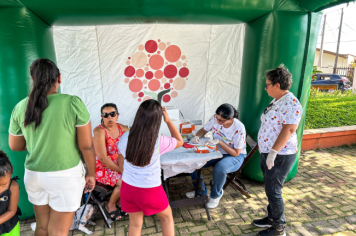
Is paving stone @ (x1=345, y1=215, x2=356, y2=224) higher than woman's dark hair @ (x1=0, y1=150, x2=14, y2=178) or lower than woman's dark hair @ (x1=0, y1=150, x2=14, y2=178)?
lower

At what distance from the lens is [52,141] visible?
1.53m

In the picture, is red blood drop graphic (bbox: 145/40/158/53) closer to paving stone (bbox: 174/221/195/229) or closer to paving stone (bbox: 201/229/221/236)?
paving stone (bbox: 174/221/195/229)

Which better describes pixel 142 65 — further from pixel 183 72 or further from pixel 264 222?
pixel 264 222

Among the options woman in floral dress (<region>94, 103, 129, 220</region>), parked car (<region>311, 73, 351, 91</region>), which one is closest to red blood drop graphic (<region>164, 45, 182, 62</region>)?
woman in floral dress (<region>94, 103, 129, 220</region>)

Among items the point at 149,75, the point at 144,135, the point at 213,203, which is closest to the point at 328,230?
the point at 213,203

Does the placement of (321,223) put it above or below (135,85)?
below

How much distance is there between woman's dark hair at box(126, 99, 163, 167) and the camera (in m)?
1.64

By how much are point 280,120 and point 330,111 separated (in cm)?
519

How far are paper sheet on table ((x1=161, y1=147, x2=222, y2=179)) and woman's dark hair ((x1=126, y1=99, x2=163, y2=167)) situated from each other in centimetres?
80

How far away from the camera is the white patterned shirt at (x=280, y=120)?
212 cm

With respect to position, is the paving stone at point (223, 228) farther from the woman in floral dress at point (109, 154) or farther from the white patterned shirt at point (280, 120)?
the woman in floral dress at point (109, 154)

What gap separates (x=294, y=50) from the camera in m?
3.05

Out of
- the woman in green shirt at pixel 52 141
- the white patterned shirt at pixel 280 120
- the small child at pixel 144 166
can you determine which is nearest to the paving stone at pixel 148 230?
the small child at pixel 144 166

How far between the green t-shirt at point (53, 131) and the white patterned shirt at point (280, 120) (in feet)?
5.35
